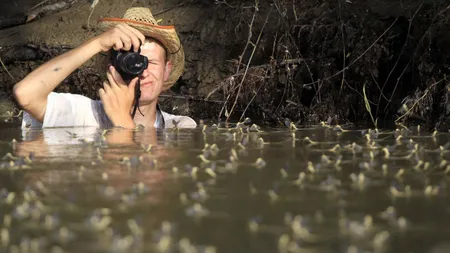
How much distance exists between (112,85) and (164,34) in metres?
0.47

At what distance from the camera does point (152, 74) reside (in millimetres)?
4914

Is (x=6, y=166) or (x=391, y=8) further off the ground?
(x=391, y=8)

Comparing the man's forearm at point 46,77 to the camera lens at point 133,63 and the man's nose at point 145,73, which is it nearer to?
the camera lens at point 133,63

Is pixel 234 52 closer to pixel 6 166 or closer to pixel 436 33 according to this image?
pixel 436 33

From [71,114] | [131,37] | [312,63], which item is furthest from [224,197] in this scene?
[312,63]

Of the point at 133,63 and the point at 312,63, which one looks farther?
the point at 312,63

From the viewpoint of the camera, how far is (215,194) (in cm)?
254

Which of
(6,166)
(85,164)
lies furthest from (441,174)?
(6,166)

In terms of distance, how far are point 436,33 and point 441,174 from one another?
3.07m

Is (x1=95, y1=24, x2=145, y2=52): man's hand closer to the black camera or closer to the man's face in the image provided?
the black camera

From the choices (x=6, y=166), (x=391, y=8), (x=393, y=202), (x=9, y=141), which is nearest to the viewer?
(x=393, y=202)

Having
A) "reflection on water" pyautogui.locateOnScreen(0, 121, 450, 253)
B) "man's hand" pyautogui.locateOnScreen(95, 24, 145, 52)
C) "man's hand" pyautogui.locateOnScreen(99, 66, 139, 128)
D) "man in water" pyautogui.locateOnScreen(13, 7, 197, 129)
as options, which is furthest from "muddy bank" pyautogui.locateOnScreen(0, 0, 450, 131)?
"reflection on water" pyautogui.locateOnScreen(0, 121, 450, 253)

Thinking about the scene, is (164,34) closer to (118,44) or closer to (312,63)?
(118,44)

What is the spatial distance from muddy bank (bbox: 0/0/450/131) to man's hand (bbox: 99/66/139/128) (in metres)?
1.55
